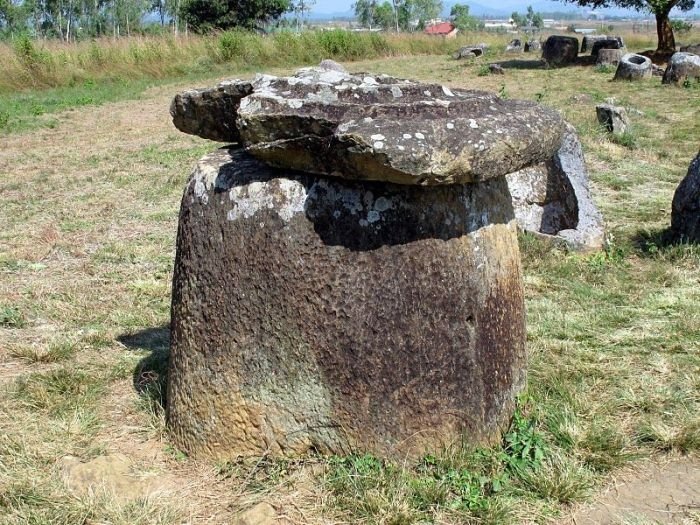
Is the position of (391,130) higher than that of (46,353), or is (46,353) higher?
(391,130)

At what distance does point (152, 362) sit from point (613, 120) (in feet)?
30.2

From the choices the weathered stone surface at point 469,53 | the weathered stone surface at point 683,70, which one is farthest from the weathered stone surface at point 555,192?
the weathered stone surface at point 469,53

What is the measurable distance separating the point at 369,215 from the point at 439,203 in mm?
281

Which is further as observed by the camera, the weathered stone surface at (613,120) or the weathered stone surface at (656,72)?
the weathered stone surface at (656,72)

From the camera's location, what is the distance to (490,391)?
3.37 meters

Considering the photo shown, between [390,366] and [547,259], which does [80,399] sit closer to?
[390,366]

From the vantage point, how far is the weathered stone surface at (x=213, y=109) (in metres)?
3.42

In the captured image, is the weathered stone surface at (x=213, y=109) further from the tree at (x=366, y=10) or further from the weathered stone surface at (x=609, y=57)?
the tree at (x=366, y=10)

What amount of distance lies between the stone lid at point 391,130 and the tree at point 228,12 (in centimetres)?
3598

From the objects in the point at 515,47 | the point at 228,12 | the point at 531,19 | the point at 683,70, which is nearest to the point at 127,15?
the point at 228,12

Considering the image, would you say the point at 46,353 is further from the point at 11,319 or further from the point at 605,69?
the point at 605,69

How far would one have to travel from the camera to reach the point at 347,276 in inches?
121

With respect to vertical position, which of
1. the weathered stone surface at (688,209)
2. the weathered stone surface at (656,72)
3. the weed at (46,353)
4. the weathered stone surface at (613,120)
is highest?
the weathered stone surface at (656,72)

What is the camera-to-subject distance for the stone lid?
110 inches
